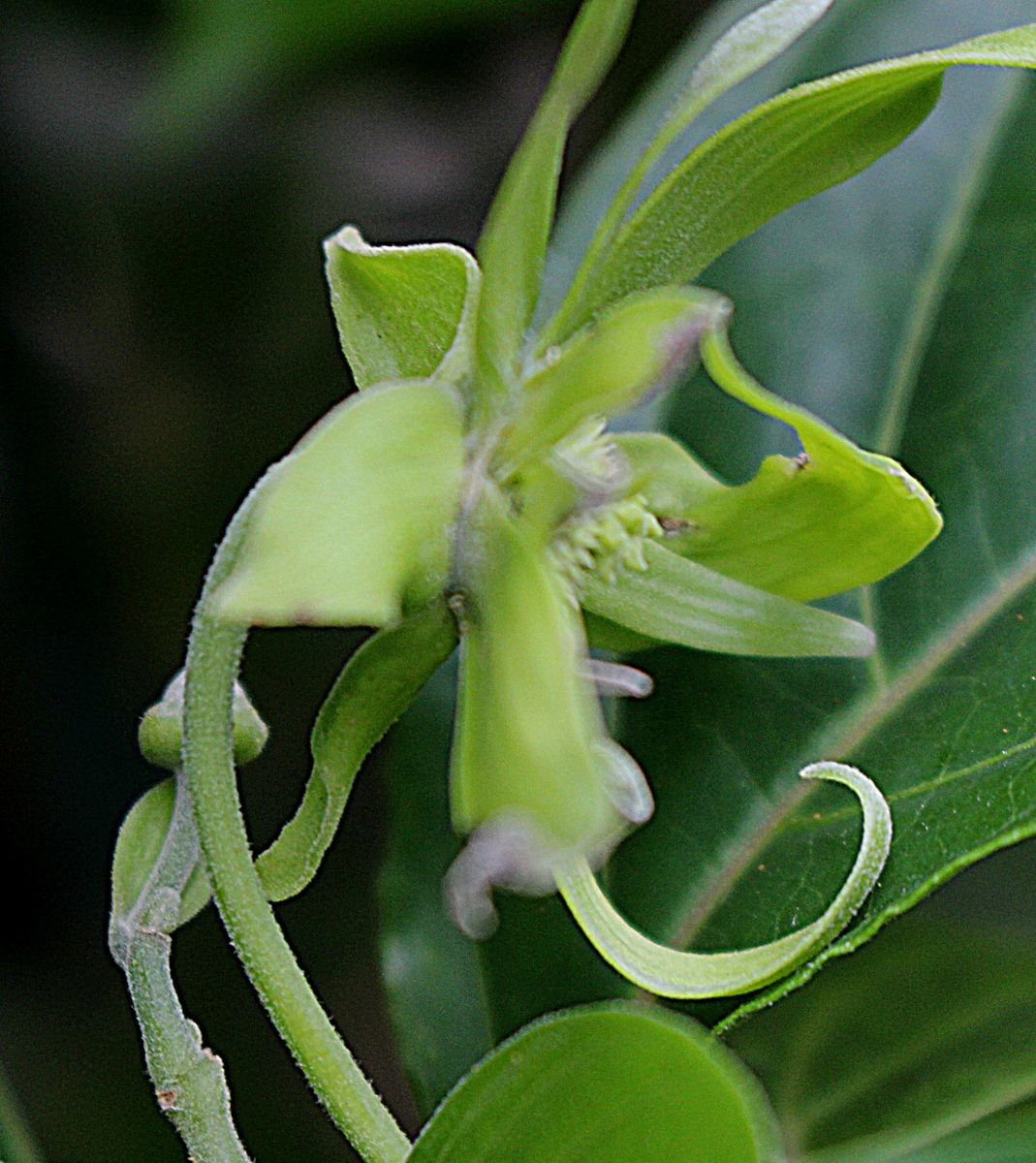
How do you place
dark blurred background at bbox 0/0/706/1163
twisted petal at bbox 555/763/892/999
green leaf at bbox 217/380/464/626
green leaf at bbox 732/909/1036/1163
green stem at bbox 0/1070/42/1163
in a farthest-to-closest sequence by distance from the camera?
1. dark blurred background at bbox 0/0/706/1163
2. green leaf at bbox 732/909/1036/1163
3. green stem at bbox 0/1070/42/1163
4. twisted petal at bbox 555/763/892/999
5. green leaf at bbox 217/380/464/626

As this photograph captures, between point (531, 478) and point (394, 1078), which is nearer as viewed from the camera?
point (531, 478)

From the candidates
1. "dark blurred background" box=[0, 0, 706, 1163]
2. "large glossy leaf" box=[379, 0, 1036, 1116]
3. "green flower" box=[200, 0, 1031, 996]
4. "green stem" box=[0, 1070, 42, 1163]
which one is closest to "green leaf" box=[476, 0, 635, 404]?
"green flower" box=[200, 0, 1031, 996]

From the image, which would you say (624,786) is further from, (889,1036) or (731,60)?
(889,1036)

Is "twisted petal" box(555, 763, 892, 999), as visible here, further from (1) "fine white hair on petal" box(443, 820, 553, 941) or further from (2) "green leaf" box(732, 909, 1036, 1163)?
(2) "green leaf" box(732, 909, 1036, 1163)

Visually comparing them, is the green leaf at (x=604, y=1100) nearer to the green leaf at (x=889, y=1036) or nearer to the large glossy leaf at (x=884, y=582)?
the large glossy leaf at (x=884, y=582)

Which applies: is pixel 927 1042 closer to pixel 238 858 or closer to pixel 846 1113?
pixel 846 1113

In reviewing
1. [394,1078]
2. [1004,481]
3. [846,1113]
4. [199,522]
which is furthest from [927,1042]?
[199,522]
